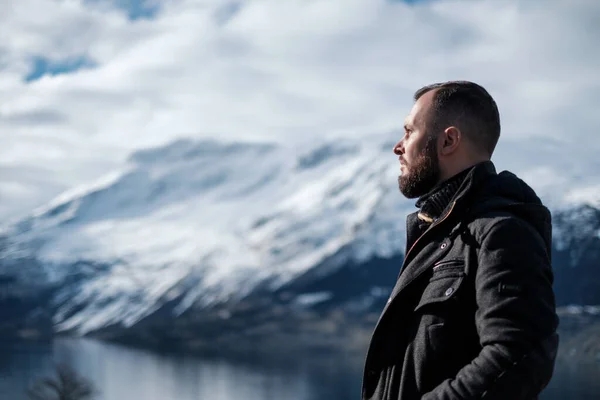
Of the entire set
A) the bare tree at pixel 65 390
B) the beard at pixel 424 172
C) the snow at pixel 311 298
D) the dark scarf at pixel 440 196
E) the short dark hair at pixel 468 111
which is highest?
the snow at pixel 311 298

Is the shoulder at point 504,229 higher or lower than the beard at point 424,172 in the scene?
lower

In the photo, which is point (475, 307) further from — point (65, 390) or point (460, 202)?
point (65, 390)

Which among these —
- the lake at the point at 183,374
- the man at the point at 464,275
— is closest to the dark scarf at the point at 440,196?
the man at the point at 464,275

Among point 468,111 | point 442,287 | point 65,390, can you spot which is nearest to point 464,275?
point 442,287

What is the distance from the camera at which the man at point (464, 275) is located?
212cm

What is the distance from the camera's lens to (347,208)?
102m

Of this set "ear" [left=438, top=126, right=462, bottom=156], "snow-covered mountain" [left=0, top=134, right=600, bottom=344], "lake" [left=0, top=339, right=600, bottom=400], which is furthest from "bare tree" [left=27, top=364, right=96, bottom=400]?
"ear" [left=438, top=126, right=462, bottom=156]

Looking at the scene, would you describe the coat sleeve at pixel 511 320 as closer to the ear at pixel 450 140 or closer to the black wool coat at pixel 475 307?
the black wool coat at pixel 475 307

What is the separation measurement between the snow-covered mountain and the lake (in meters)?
11.2

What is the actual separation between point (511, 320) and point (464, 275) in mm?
222

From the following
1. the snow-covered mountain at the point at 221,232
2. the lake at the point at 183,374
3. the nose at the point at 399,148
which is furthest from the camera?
the snow-covered mountain at the point at 221,232

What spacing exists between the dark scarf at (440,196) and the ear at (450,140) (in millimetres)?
83

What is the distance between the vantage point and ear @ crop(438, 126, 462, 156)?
8.39 feet

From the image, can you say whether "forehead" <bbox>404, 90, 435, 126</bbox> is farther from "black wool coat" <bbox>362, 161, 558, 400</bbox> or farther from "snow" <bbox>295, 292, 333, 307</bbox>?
"snow" <bbox>295, 292, 333, 307</bbox>
